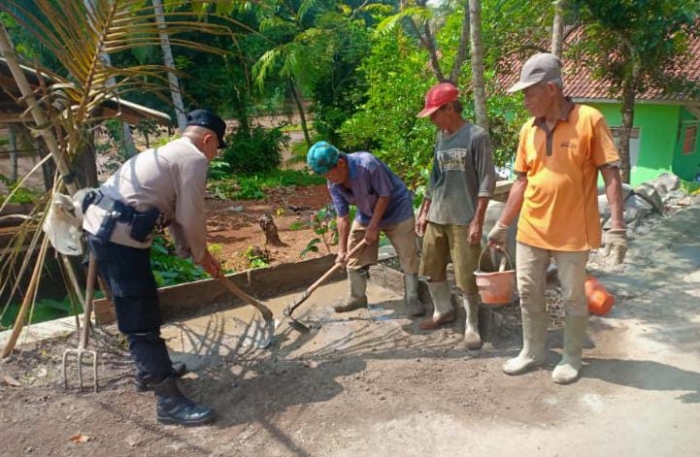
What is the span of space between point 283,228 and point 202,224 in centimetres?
701

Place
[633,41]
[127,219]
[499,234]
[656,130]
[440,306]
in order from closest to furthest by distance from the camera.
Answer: [127,219]
[499,234]
[440,306]
[633,41]
[656,130]

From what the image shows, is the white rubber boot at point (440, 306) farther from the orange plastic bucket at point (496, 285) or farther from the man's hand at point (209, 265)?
the man's hand at point (209, 265)

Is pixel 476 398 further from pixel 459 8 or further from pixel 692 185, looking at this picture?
pixel 692 185

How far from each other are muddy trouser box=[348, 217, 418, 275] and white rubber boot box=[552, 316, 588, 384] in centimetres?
137

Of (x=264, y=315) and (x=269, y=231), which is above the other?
(x=264, y=315)

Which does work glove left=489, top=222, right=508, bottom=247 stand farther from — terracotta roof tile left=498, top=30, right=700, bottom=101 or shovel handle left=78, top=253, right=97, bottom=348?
terracotta roof tile left=498, top=30, right=700, bottom=101

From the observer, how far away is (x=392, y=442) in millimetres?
2953

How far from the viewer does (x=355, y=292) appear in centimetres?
477

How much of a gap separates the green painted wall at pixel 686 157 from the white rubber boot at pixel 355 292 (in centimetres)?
1308

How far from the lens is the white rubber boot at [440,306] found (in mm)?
4230

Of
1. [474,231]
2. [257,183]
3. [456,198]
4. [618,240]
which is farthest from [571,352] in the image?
[257,183]

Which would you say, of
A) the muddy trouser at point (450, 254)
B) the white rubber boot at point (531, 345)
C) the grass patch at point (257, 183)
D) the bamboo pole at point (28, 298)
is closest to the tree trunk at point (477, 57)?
the muddy trouser at point (450, 254)

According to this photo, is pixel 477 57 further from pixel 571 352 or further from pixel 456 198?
pixel 571 352

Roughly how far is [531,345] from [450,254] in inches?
36.4
